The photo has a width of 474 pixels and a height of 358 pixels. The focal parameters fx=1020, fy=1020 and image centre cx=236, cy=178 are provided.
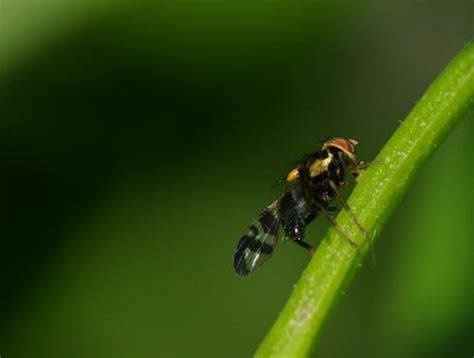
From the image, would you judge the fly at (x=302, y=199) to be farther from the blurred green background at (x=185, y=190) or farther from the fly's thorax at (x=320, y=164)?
the blurred green background at (x=185, y=190)

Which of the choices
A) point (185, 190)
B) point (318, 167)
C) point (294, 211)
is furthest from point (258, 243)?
point (185, 190)

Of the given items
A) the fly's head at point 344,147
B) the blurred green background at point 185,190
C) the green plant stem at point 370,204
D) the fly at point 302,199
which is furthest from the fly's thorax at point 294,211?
the green plant stem at point 370,204

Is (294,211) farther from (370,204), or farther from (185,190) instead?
(370,204)

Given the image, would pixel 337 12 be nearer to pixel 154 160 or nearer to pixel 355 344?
pixel 154 160

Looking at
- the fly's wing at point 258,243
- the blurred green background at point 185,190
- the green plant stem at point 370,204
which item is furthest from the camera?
the blurred green background at point 185,190

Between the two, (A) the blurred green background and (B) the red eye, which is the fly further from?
(A) the blurred green background

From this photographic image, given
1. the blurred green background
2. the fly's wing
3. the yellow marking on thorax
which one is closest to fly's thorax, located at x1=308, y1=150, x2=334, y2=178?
the yellow marking on thorax
